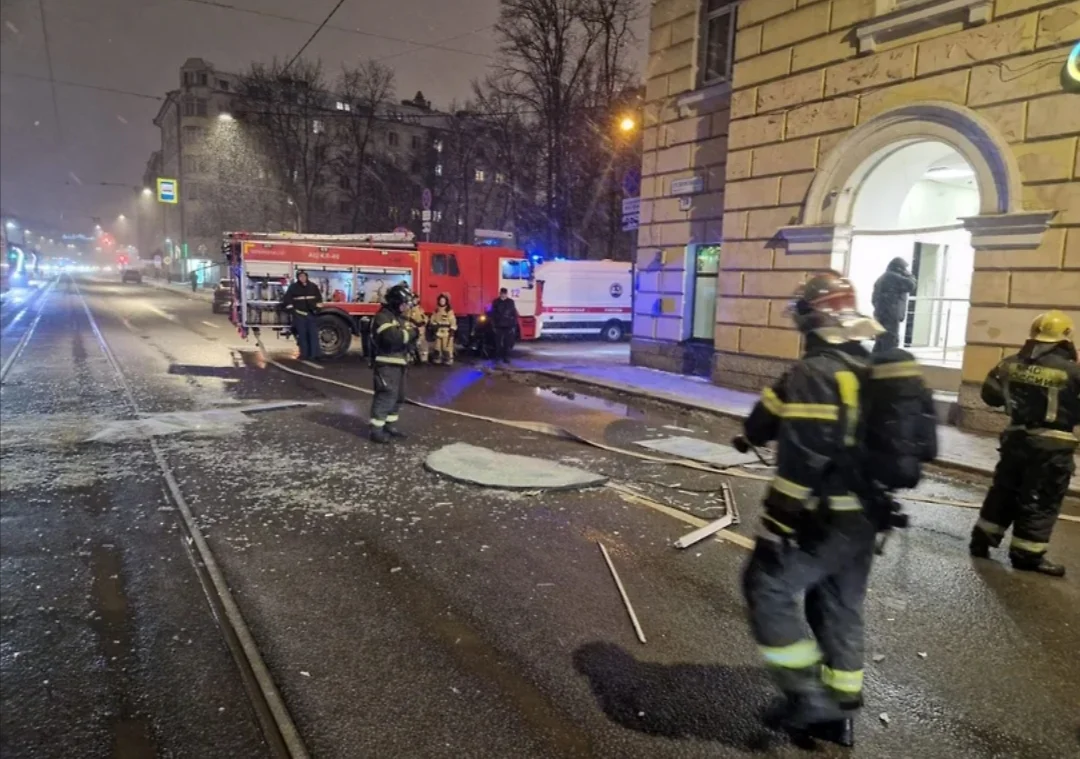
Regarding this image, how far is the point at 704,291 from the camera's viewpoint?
14469 mm

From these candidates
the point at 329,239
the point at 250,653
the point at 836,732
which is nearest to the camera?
the point at 836,732

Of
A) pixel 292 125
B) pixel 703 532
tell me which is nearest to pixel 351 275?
pixel 703 532

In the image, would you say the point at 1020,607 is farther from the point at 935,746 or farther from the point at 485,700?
the point at 485,700

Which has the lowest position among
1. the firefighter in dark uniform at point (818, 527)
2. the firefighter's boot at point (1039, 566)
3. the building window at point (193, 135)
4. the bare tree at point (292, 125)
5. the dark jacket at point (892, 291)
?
the firefighter's boot at point (1039, 566)

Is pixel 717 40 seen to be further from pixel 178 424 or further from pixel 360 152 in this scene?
pixel 360 152

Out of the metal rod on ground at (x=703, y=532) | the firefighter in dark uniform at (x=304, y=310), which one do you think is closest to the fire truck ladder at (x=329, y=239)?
the firefighter in dark uniform at (x=304, y=310)

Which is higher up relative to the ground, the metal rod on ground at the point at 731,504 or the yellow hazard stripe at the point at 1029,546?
the yellow hazard stripe at the point at 1029,546

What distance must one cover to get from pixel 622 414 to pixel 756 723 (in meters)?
7.75

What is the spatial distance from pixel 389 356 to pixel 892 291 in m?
6.66

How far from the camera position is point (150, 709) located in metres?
3.11

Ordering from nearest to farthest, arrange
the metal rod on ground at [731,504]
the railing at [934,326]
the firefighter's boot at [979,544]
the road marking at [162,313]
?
the firefighter's boot at [979,544] < the metal rod on ground at [731,504] < the railing at [934,326] < the road marking at [162,313]

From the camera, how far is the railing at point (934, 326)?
496 inches

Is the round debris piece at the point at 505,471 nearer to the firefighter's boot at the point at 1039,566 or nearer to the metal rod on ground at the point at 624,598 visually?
the metal rod on ground at the point at 624,598

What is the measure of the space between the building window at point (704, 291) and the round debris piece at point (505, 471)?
7.88 metres
